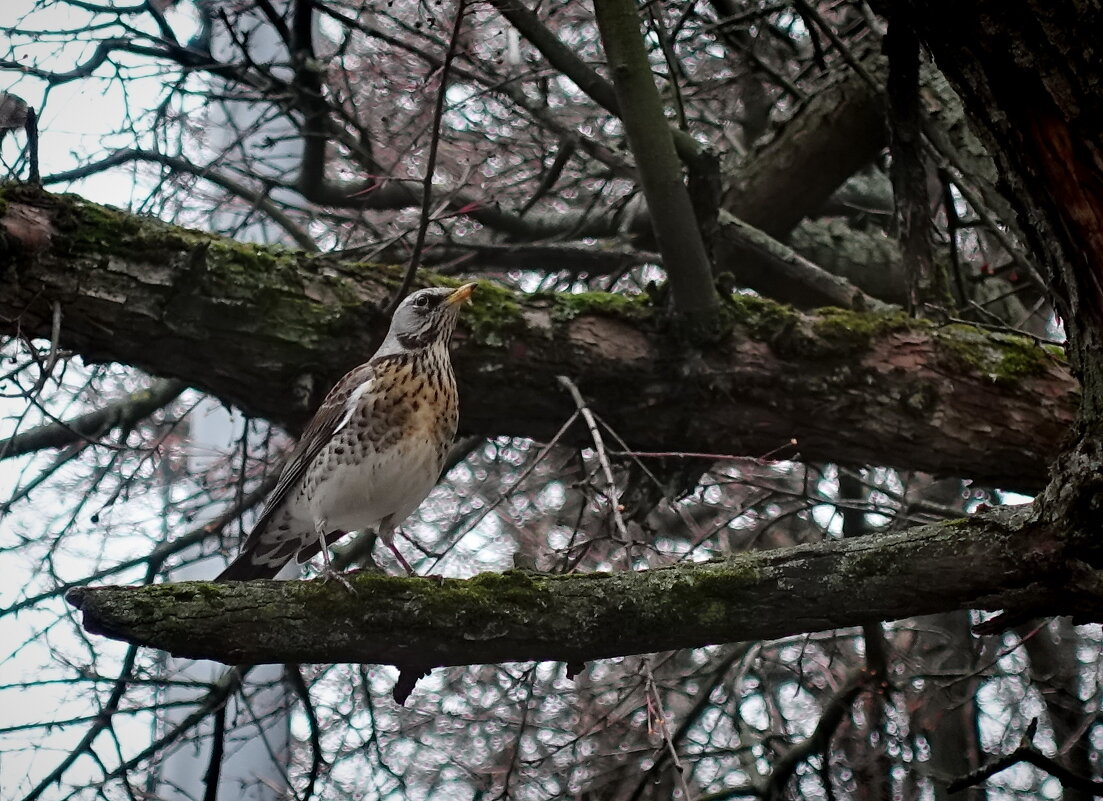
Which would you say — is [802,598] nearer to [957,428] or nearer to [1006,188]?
[1006,188]

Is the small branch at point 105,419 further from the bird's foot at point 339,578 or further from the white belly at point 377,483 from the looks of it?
the bird's foot at point 339,578

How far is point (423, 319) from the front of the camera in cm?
427

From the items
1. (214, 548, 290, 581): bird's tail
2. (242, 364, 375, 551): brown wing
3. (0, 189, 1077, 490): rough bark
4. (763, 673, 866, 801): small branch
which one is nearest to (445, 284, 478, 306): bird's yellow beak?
(242, 364, 375, 551): brown wing

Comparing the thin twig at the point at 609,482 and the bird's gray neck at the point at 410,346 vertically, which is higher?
the bird's gray neck at the point at 410,346

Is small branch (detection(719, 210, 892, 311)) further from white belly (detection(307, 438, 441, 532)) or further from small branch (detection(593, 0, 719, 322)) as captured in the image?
white belly (detection(307, 438, 441, 532))

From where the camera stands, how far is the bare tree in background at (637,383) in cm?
292

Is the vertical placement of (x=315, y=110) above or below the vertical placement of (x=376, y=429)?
above

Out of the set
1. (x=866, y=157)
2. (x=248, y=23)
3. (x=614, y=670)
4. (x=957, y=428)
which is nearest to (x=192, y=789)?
(x=614, y=670)

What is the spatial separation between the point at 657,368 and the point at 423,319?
1.22 m

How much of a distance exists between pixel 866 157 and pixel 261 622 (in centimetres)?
513

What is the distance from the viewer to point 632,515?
4695 mm

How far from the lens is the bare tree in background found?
292 cm

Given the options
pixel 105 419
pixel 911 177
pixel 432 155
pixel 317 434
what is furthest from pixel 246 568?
Answer: pixel 911 177

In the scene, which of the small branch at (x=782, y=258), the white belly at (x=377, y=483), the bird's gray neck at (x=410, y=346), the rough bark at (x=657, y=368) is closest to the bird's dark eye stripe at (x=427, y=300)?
the bird's gray neck at (x=410, y=346)
